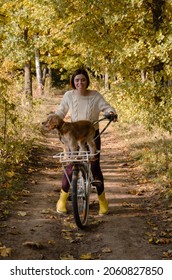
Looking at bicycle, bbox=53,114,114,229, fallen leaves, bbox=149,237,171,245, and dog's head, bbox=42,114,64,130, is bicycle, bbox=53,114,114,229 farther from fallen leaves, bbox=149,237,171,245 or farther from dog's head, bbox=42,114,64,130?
fallen leaves, bbox=149,237,171,245

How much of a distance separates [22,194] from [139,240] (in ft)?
9.62

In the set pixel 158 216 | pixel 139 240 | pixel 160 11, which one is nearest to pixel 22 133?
pixel 160 11

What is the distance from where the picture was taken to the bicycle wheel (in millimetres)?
5714

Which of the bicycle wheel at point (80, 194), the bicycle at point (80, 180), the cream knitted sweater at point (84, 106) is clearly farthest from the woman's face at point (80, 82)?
the bicycle wheel at point (80, 194)

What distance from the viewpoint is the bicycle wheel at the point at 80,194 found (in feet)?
18.7

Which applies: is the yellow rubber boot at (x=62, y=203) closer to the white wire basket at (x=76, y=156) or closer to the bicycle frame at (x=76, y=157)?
A: the bicycle frame at (x=76, y=157)

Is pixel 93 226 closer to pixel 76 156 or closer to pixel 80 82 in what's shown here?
pixel 76 156

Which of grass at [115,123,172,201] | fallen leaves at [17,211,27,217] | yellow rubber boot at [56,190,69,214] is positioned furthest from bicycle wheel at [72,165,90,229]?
grass at [115,123,172,201]

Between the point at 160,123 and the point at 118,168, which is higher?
the point at 160,123

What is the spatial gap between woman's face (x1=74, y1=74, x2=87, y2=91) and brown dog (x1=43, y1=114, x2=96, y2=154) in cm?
65

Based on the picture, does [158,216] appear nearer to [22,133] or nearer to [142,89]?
[142,89]

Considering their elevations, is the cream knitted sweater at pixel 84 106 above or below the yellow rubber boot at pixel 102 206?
above

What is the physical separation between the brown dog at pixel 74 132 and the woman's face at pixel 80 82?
2.14 ft
